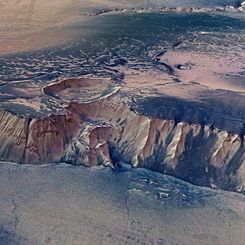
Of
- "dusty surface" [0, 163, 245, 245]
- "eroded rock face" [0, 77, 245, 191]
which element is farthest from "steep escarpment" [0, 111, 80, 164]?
"dusty surface" [0, 163, 245, 245]

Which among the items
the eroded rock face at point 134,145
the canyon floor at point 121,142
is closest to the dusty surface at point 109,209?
the canyon floor at point 121,142

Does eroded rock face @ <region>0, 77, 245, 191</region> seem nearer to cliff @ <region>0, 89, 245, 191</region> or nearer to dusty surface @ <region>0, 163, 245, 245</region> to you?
cliff @ <region>0, 89, 245, 191</region>

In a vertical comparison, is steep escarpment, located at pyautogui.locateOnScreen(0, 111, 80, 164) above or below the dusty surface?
above

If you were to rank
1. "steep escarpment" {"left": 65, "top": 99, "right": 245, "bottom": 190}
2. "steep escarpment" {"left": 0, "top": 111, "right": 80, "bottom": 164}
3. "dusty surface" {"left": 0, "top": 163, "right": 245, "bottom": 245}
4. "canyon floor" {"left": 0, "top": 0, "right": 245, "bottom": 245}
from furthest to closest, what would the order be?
"steep escarpment" {"left": 0, "top": 111, "right": 80, "bottom": 164} < "steep escarpment" {"left": 65, "top": 99, "right": 245, "bottom": 190} < "canyon floor" {"left": 0, "top": 0, "right": 245, "bottom": 245} < "dusty surface" {"left": 0, "top": 163, "right": 245, "bottom": 245}

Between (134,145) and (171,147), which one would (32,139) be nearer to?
(134,145)

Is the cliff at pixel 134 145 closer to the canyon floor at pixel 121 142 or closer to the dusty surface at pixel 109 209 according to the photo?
the canyon floor at pixel 121 142

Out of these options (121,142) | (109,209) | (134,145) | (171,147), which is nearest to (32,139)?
(121,142)
